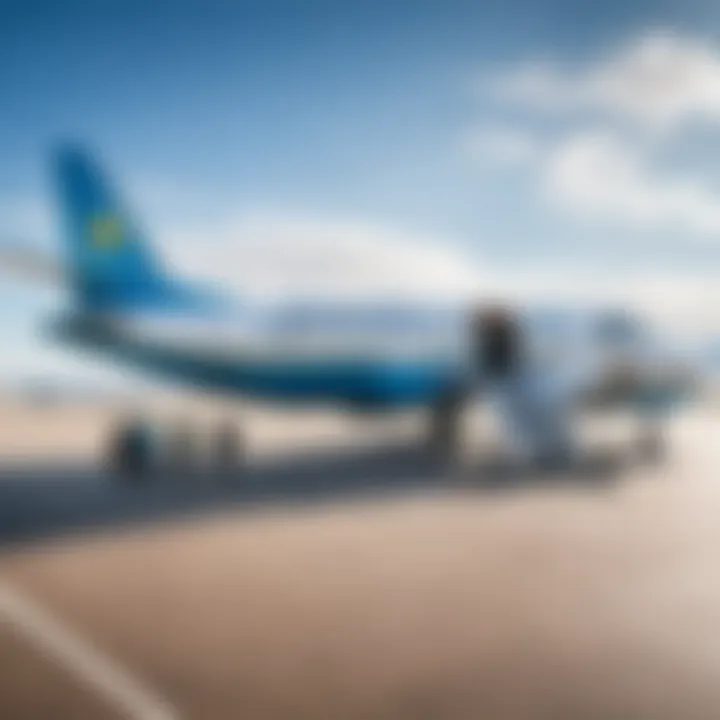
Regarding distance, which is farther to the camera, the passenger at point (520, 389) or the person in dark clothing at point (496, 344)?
the person in dark clothing at point (496, 344)

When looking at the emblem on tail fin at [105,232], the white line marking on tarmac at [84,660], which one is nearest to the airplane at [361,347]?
the emblem on tail fin at [105,232]

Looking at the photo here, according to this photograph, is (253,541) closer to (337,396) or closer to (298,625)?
(298,625)

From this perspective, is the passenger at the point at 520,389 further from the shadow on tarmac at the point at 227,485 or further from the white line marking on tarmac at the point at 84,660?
the white line marking on tarmac at the point at 84,660

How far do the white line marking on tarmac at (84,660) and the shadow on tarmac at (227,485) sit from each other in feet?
10.3

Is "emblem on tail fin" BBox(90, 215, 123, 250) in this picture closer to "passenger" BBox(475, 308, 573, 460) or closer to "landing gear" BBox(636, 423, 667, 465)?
"passenger" BBox(475, 308, 573, 460)

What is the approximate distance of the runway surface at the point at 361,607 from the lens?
531 centimetres

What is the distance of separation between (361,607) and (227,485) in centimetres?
810

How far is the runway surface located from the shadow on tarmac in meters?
0.11

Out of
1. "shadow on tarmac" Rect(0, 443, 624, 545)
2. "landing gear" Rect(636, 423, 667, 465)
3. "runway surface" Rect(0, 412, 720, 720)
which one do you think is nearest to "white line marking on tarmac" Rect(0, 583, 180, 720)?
"runway surface" Rect(0, 412, 720, 720)

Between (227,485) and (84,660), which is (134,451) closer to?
(227,485)

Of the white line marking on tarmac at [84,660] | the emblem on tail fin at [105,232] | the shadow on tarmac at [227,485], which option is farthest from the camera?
the emblem on tail fin at [105,232]

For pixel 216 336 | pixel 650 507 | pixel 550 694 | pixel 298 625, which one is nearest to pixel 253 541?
pixel 298 625

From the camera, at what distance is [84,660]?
591cm

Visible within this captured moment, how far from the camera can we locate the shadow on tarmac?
11516mm
